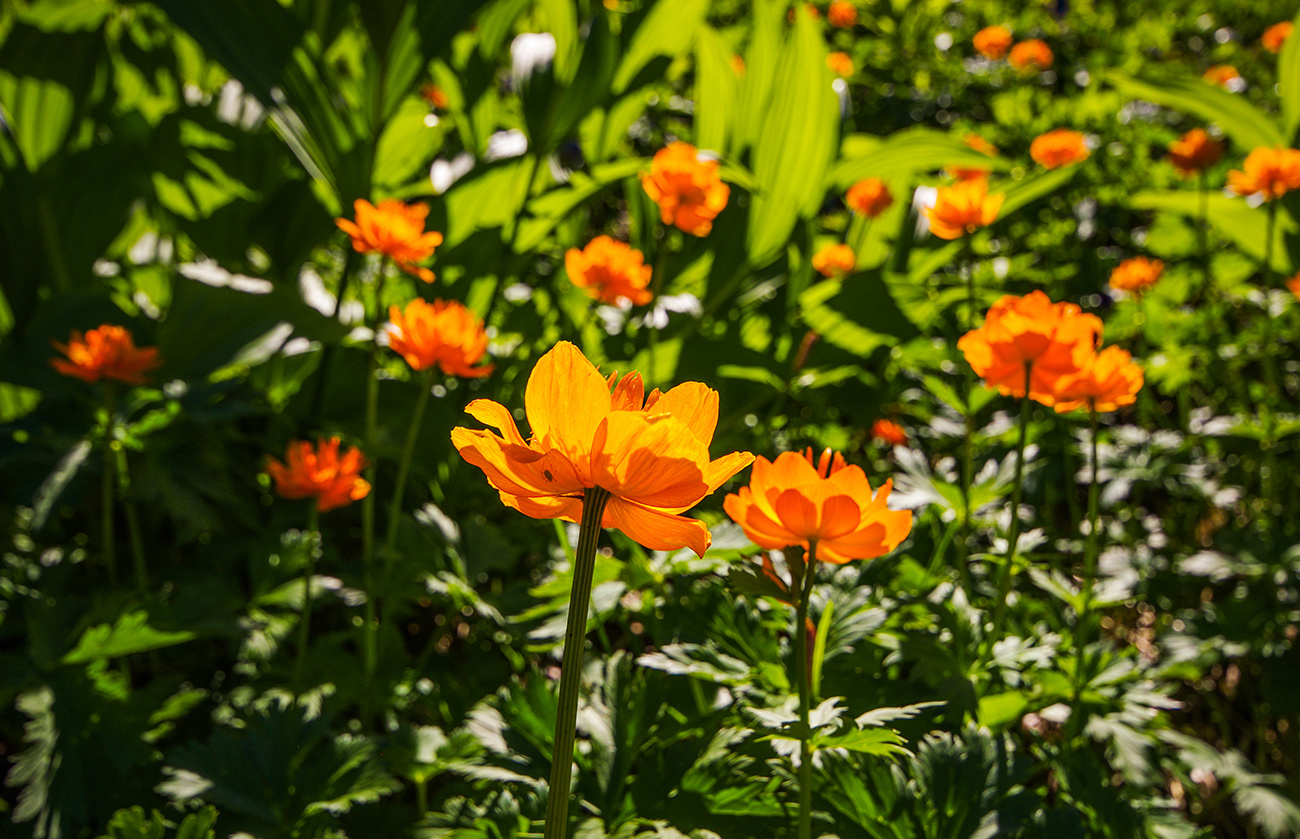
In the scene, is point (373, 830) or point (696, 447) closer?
point (696, 447)

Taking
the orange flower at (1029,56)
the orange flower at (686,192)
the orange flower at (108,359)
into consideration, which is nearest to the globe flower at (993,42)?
the orange flower at (1029,56)

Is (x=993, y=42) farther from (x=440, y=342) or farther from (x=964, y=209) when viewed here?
(x=440, y=342)

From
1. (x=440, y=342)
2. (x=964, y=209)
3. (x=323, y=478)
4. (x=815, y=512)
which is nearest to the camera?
(x=815, y=512)

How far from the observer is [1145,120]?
358 cm

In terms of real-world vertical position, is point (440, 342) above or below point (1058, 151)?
below

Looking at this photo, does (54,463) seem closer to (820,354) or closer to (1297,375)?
(820,354)

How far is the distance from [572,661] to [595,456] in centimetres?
12

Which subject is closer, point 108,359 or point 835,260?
point 108,359

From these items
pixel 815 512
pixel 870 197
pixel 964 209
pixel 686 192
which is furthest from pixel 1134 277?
pixel 815 512

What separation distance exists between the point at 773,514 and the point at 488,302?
157 centimetres

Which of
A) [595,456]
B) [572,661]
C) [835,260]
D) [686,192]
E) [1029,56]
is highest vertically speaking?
[1029,56]

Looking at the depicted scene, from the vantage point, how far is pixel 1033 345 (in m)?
0.89

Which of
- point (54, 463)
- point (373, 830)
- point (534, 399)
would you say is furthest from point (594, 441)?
point (54, 463)

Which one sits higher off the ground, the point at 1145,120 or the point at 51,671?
the point at 1145,120
